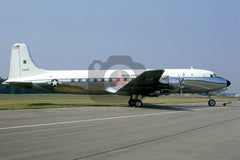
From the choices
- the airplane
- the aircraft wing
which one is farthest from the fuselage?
the aircraft wing

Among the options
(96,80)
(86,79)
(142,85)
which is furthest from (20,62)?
(142,85)

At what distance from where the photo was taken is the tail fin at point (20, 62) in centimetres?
2540

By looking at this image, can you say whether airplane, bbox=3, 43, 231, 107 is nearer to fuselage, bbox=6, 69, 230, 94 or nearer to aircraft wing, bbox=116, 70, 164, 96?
fuselage, bbox=6, 69, 230, 94

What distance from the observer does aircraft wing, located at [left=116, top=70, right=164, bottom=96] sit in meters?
21.6

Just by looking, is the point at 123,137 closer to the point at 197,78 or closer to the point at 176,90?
the point at 176,90

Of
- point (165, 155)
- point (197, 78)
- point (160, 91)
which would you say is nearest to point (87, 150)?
point (165, 155)

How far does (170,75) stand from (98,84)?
25.4 ft

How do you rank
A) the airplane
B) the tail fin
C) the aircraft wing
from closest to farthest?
the aircraft wing < the airplane < the tail fin

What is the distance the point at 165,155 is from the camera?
5977mm

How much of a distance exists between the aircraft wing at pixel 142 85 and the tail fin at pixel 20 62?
34.2 ft

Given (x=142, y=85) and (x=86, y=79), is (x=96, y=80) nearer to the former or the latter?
(x=86, y=79)

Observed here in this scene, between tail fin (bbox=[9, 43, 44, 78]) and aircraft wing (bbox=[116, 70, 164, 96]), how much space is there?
34.2ft

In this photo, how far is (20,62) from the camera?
1006 inches

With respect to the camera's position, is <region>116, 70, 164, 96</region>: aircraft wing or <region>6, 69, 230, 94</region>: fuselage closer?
<region>116, 70, 164, 96</region>: aircraft wing
